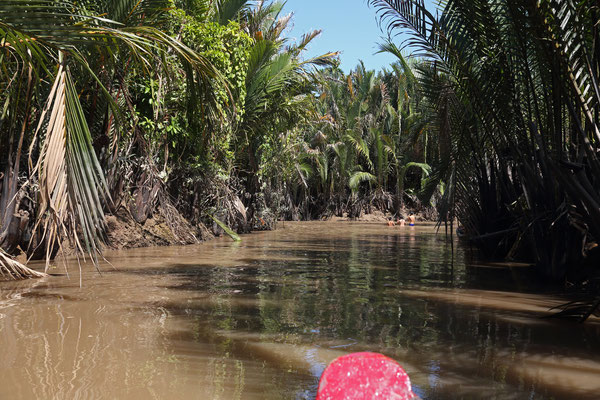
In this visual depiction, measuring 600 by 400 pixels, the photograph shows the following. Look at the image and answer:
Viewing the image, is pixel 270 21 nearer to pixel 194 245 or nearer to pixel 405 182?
pixel 194 245

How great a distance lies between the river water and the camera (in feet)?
9.07

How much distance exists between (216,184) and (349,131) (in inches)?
532

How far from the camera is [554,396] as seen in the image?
2.68 metres

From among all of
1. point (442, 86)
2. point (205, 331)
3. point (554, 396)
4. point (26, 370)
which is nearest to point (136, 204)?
point (442, 86)

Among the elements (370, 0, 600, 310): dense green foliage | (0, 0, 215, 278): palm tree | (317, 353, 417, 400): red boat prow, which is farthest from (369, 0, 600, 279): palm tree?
(317, 353, 417, 400): red boat prow

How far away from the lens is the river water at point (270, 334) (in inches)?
109

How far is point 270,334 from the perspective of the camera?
3.72 metres

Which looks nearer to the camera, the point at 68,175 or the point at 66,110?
the point at 68,175

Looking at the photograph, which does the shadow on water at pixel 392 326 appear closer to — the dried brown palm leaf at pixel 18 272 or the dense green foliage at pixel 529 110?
the dense green foliage at pixel 529 110

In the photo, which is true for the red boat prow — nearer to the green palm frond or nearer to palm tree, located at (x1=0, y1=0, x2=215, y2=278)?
palm tree, located at (x1=0, y1=0, x2=215, y2=278)

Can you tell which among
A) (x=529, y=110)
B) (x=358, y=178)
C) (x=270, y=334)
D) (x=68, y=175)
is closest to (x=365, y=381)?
(x=270, y=334)

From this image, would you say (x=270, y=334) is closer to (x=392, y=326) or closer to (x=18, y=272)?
(x=392, y=326)

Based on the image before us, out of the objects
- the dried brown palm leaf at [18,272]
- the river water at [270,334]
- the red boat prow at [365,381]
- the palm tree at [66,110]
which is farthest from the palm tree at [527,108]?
the dried brown palm leaf at [18,272]

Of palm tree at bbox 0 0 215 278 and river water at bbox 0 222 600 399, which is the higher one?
palm tree at bbox 0 0 215 278
